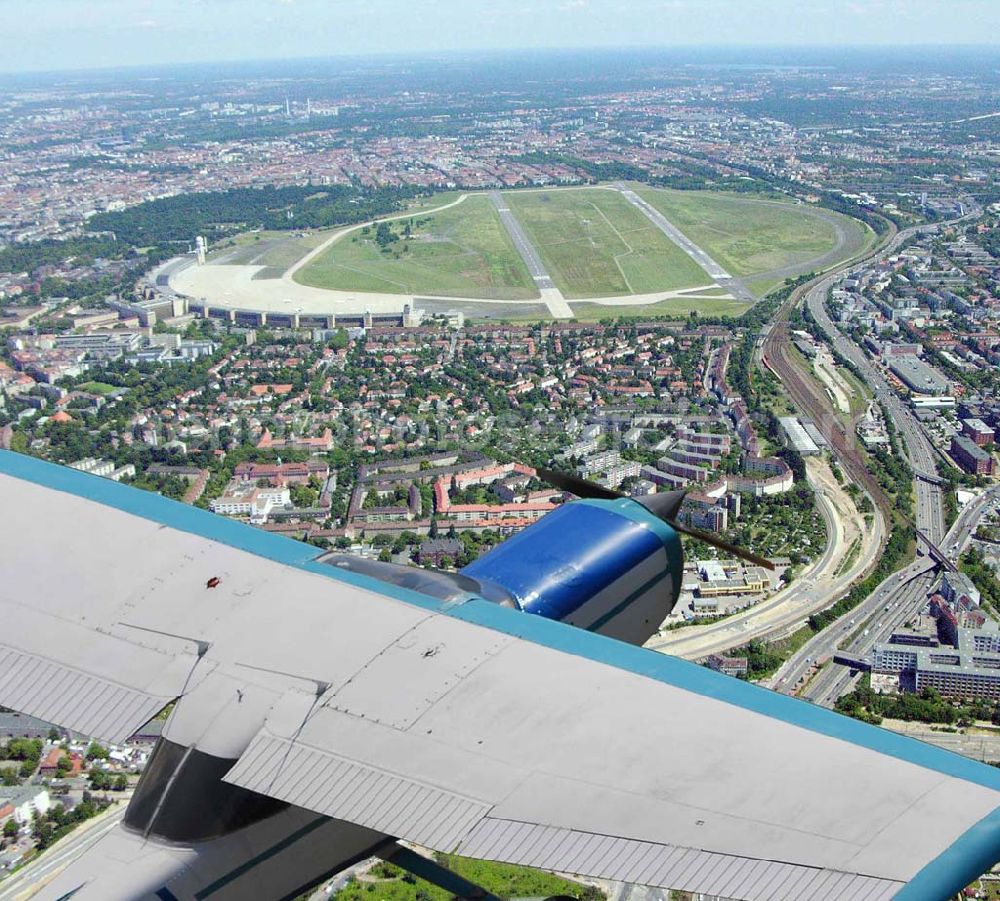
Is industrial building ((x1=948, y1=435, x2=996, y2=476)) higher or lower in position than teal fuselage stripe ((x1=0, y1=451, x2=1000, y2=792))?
lower

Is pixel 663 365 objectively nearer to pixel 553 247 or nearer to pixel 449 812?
pixel 553 247

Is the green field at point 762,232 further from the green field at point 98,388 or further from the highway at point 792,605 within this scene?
the green field at point 98,388

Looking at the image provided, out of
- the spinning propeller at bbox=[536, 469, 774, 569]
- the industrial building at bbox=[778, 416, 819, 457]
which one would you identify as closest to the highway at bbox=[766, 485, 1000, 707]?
the industrial building at bbox=[778, 416, 819, 457]

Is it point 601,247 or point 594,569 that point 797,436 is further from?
point 601,247

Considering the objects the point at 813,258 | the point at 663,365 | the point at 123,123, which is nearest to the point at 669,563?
the point at 663,365

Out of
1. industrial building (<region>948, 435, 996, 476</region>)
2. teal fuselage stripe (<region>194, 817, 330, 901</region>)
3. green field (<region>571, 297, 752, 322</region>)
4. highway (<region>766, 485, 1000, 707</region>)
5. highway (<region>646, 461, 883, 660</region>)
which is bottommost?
highway (<region>766, 485, 1000, 707</region>)

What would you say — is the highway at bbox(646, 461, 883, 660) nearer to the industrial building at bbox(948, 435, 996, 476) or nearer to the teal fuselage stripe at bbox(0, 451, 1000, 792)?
the industrial building at bbox(948, 435, 996, 476)
